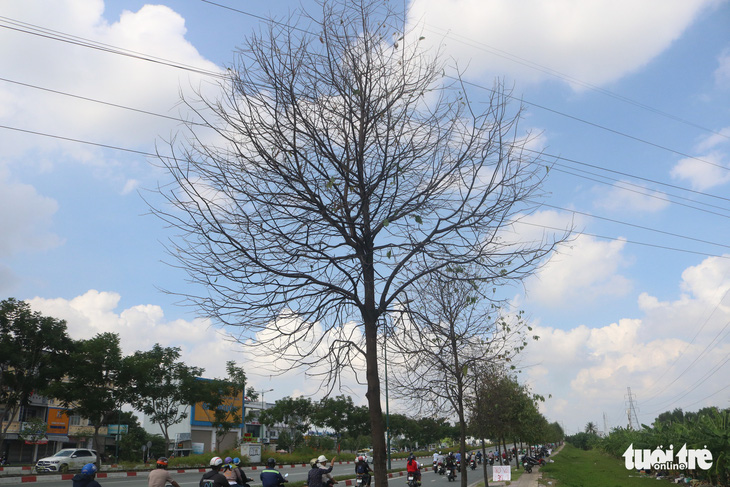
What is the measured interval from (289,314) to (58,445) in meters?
62.5

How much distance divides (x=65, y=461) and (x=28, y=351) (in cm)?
765

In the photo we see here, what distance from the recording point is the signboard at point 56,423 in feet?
179

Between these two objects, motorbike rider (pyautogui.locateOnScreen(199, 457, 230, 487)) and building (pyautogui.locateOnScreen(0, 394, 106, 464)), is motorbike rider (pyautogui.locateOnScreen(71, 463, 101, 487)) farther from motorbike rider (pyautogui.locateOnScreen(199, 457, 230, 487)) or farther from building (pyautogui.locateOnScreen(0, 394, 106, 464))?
building (pyautogui.locateOnScreen(0, 394, 106, 464))

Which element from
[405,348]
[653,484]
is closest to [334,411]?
[653,484]

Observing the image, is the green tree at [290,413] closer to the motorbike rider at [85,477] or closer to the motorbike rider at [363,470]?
the motorbike rider at [363,470]

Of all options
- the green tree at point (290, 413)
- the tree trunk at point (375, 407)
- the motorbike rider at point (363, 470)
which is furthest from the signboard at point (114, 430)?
the tree trunk at point (375, 407)

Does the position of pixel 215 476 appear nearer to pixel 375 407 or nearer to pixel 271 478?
pixel 271 478

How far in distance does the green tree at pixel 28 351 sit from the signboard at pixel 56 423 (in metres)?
Answer: 26.1

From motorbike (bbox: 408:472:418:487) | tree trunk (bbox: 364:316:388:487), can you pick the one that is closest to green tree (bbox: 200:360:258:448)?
motorbike (bbox: 408:472:418:487)

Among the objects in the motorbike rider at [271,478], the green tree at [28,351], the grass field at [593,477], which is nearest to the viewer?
the motorbike rider at [271,478]

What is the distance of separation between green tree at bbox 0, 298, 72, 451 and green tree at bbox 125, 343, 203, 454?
3949mm

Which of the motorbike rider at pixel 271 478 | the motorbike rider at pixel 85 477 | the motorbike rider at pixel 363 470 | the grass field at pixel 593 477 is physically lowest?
the grass field at pixel 593 477

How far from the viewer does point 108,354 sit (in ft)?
107

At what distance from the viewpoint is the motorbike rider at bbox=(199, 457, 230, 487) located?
30.8ft
